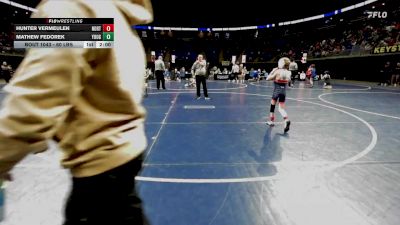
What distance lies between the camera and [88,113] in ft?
3.62

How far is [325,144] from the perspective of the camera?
6066 millimetres

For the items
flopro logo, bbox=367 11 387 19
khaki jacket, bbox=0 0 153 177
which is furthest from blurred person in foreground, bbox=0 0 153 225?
flopro logo, bbox=367 11 387 19

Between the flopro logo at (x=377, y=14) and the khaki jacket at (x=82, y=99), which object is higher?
the flopro logo at (x=377, y=14)

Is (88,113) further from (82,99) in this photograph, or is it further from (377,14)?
(377,14)
